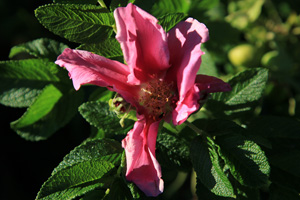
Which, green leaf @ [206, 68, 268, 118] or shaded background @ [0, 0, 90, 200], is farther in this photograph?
shaded background @ [0, 0, 90, 200]

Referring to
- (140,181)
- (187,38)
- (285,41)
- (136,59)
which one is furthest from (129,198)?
(285,41)

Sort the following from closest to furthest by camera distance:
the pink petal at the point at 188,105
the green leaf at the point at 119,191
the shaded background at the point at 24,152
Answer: the pink petal at the point at 188,105 → the green leaf at the point at 119,191 → the shaded background at the point at 24,152

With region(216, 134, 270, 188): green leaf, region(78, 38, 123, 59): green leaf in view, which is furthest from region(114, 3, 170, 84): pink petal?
region(216, 134, 270, 188): green leaf

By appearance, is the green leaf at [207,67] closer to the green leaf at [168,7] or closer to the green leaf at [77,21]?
the green leaf at [168,7]

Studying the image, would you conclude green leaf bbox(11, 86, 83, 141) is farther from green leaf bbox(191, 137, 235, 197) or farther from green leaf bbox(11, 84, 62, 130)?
green leaf bbox(191, 137, 235, 197)

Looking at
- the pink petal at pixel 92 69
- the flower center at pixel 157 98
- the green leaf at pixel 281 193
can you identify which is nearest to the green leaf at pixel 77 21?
the pink petal at pixel 92 69

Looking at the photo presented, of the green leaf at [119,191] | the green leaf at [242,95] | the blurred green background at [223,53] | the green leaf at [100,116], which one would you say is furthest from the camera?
the blurred green background at [223,53]

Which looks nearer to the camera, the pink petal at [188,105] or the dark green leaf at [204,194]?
the pink petal at [188,105]
